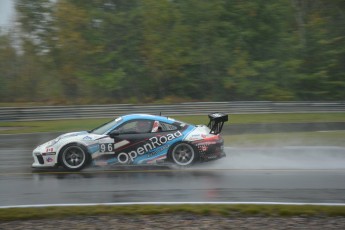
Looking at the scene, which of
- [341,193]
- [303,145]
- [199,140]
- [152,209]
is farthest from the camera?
[303,145]

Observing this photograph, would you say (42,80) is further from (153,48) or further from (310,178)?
(310,178)

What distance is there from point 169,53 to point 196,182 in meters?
21.0

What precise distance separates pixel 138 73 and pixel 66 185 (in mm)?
21877

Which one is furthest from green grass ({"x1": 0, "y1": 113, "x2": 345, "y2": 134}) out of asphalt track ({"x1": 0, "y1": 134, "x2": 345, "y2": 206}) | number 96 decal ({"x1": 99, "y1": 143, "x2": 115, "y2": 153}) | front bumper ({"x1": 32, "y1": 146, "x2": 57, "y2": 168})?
number 96 decal ({"x1": 99, "y1": 143, "x2": 115, "y2": 153})

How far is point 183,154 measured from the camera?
1152cm

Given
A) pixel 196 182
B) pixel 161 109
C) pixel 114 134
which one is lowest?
pixel 196 182

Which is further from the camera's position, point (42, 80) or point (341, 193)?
point (42, 80)

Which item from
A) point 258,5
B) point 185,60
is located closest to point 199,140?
point 185,60

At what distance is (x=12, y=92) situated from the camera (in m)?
32.3

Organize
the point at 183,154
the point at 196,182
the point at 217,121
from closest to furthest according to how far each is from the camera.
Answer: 1. the point at 196,182
2. the point at 183,154
3. the point at 217,121

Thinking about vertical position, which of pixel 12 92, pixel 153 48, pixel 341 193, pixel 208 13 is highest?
pixel 208 13

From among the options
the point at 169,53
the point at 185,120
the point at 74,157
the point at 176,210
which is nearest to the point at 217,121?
the point at 74,157

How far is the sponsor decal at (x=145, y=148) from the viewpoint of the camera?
36.8 feet

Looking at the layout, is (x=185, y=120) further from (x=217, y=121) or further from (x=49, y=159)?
(x=49, y=159)
